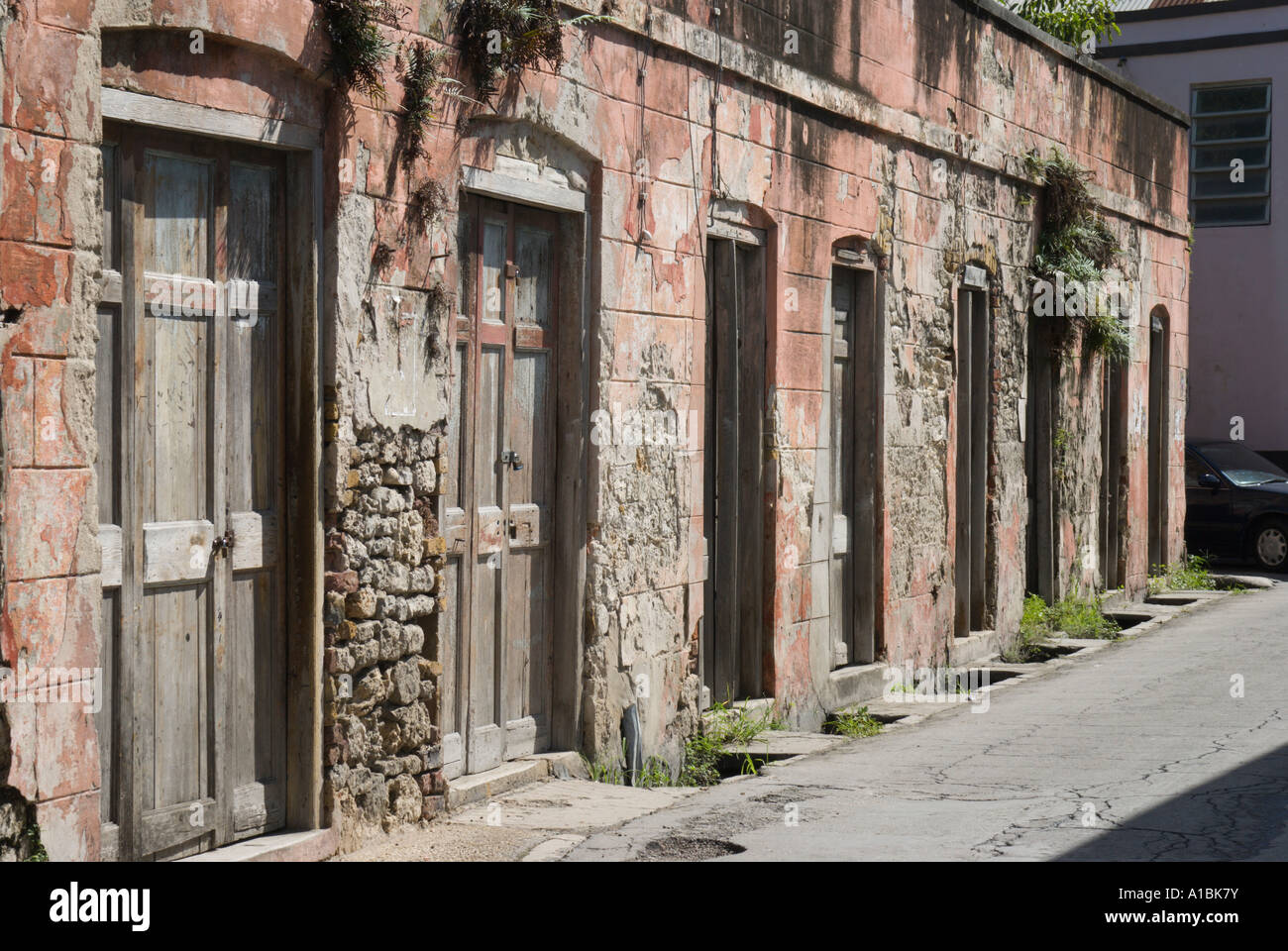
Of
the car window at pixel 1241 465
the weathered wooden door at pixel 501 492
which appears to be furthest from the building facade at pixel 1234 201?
the weathered wooden door at pixel 501 492

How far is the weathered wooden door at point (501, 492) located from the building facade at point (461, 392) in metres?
0.02

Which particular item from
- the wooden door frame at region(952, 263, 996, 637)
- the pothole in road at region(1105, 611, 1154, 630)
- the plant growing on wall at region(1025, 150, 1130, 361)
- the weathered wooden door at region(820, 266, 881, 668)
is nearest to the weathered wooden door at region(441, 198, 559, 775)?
the weathered wooden door at region(820, 266, 881, 668)

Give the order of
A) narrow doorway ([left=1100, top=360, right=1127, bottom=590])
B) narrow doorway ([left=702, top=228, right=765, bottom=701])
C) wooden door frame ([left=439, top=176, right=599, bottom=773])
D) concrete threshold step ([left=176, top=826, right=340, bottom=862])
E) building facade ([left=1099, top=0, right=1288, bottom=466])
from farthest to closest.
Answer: building facade ([left=1099, top=0, right=1288, bottom=466])
narrow doorway ([left=1100, top=360, right=1127, bottom=590])
narrow doorway ([left=702, top=228, right=765, bottom=701])
wooden door frame ([left=439, top=176, right=599, bottom=773])
concrete threshold step ([left=176, top=826, right=340, bottom=862])

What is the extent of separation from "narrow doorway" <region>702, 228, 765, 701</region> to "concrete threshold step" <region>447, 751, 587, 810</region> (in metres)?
1.71

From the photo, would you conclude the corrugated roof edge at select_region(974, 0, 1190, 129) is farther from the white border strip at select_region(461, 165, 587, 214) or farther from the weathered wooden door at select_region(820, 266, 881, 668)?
the white border strip at select_region(461, 165, 587, 214)

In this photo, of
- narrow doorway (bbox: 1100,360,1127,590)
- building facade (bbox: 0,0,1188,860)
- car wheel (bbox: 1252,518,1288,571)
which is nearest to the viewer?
building facade (bbox: 0,0,1188,860)

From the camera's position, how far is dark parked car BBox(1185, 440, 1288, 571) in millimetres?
18234

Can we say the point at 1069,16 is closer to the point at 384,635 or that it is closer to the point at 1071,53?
the point at 1071,53

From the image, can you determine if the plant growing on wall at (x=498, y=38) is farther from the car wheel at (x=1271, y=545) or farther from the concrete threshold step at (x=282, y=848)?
the car wheel at (x=1271, y=545)

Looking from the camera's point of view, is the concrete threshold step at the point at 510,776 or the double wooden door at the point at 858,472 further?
the double wooden door at the point at 858,472

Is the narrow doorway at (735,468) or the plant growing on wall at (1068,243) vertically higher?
the plant growing on wall at (1068,243)

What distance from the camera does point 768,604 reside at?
895 centimetres

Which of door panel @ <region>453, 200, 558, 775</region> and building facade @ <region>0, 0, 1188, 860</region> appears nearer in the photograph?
building facade @ <region>0, 0, 1188, 860</region>

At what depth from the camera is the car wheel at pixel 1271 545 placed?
59.7 feet
